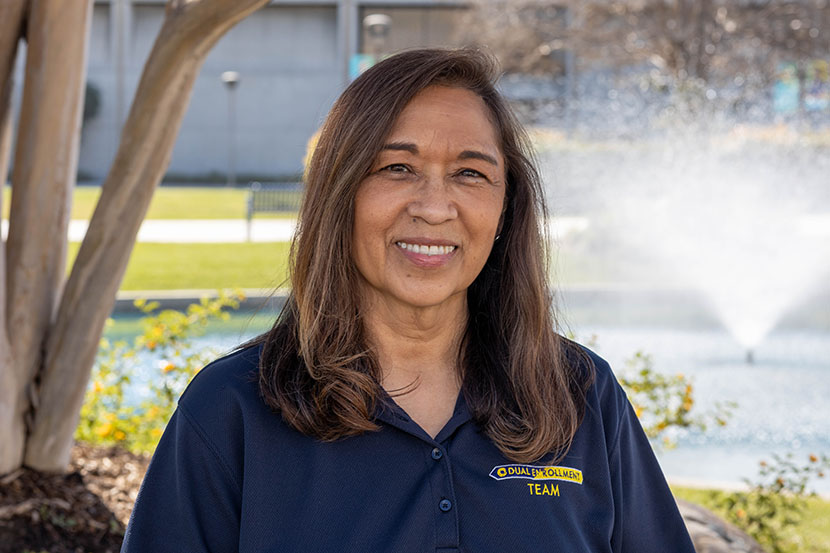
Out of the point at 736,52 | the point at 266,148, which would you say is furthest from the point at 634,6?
the point at 266,148

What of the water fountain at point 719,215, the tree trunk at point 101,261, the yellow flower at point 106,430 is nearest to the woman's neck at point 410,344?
the tree trunk at point 101,261

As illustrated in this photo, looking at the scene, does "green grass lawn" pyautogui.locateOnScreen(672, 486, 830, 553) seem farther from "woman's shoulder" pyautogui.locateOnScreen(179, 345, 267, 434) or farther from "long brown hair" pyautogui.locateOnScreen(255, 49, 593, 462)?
"woman's shoulder" pyautogui.locateOnScreen(179, 345, 267, 434)

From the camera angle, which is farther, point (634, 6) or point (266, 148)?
point (266, 148)

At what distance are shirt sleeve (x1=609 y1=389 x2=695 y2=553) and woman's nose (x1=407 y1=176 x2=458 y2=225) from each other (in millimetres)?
585

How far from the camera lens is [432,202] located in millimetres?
2168

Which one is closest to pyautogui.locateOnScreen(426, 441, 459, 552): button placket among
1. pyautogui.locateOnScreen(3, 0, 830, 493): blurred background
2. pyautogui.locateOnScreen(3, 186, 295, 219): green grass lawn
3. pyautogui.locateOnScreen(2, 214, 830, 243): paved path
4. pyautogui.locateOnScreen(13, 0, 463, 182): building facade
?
pyautogui.locateOnScreen(3, 0, 830, 493): blurred background

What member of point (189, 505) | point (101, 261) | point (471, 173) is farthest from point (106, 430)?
point (471, 173)

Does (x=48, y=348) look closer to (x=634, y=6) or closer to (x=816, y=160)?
(x=816, y=160)

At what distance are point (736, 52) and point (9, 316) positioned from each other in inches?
1020

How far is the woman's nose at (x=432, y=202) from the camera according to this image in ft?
7.09

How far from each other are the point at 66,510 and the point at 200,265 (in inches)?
404

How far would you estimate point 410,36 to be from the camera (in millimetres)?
41562

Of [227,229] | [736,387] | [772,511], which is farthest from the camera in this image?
[227,229]

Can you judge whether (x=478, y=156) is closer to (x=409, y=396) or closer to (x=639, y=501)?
(x=409, y=396)
